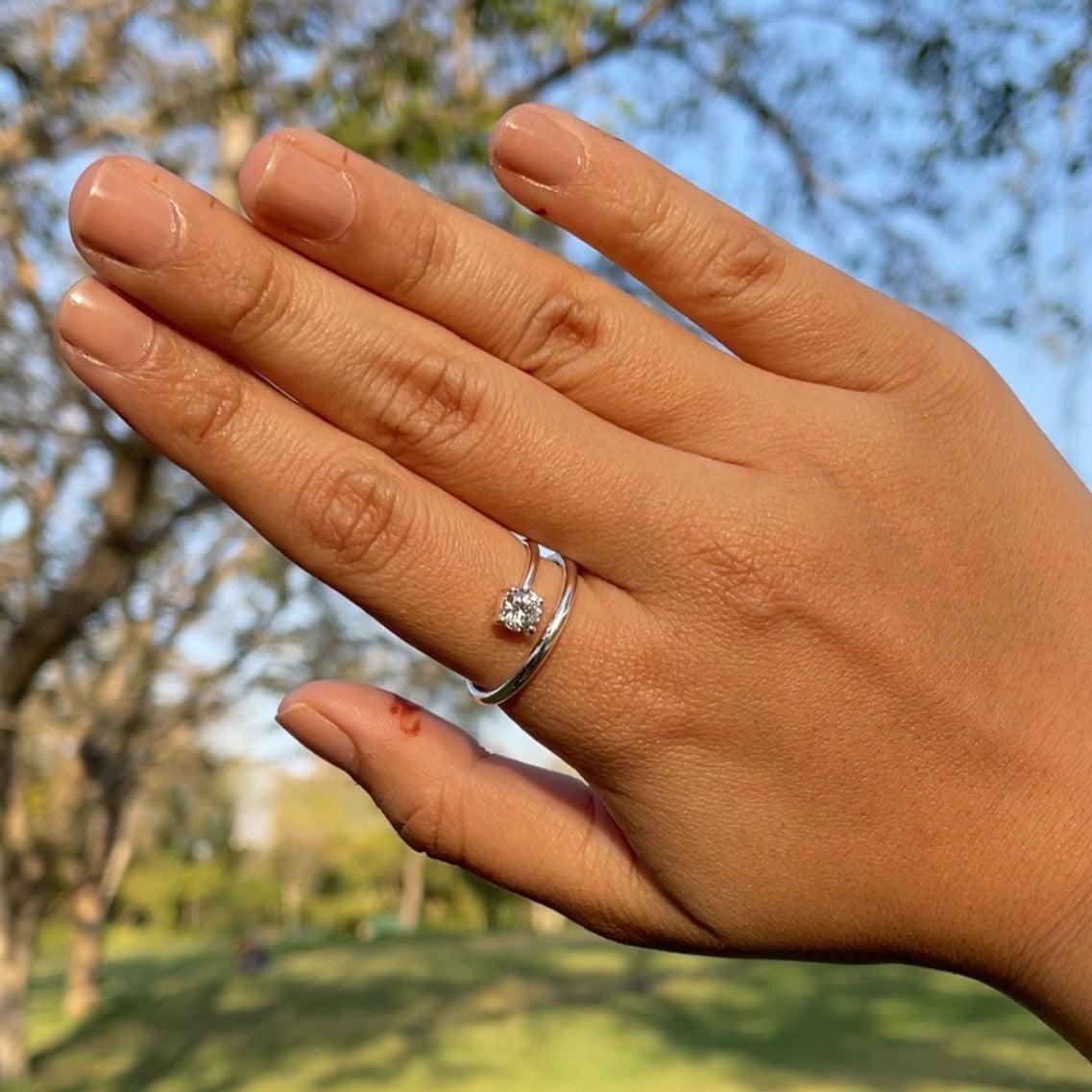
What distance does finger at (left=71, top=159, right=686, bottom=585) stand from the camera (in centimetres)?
109

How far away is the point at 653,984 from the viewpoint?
42.3 feet

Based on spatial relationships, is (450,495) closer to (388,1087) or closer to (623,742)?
(623,742)

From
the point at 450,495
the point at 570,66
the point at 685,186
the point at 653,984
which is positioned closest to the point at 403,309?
the point at 450,495

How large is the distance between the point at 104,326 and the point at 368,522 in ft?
0.96

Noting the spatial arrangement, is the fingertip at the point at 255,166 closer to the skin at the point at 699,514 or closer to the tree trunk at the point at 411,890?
the skin at the point at 699,514

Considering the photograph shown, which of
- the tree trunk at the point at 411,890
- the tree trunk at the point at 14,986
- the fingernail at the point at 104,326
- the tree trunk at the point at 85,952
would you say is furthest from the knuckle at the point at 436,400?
the tree trunk at the point at 411,890

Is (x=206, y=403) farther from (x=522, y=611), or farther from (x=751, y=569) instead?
(x=751, y=569)

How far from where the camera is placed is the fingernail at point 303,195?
1068 millimetres

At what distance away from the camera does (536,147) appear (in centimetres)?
114

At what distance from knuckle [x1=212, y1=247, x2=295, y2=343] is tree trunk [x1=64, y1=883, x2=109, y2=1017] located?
13.9m

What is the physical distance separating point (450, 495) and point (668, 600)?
235mm

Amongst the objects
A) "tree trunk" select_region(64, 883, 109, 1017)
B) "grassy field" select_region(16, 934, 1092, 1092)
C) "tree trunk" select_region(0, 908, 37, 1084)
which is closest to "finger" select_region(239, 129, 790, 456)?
"grassy field" select_region(16, 934, 1092, 1092)

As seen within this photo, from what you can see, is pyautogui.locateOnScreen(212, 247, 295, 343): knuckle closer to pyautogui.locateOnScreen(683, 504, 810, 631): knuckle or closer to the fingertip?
the fingertip

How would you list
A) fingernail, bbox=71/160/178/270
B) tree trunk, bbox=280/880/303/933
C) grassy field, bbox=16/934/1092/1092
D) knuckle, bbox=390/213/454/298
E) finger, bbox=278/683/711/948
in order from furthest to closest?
tree trunk, bbox=280/880/303/933 < grassy field, bbox=16/934/1092/1092 < finger, bbox=278/683/711/948 < knuckle, bbox=390/213/454/298 < fingernail, bbox=71/160/178/270
